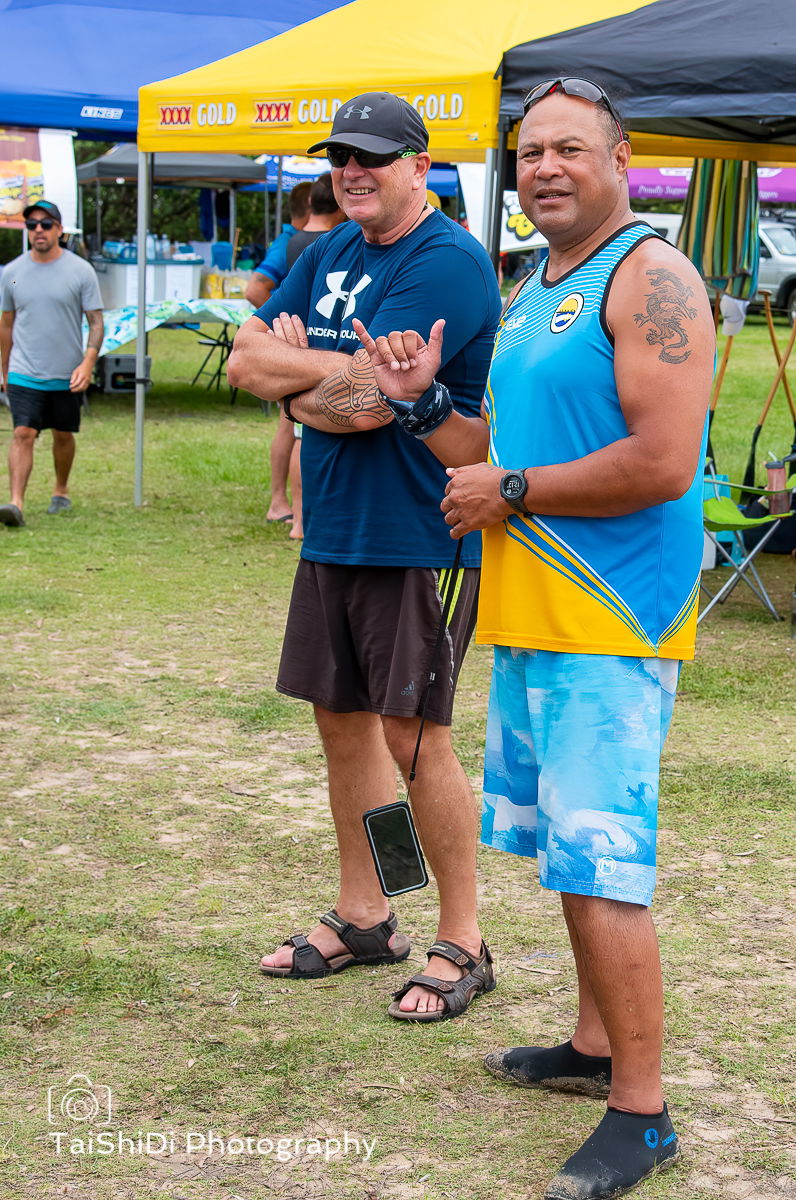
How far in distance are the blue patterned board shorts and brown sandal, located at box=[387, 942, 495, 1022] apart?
836 mm

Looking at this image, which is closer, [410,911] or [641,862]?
[641,862]

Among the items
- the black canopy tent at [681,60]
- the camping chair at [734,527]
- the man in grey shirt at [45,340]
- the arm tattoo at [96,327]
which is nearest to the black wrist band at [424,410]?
the black canopy tent at [681,60]

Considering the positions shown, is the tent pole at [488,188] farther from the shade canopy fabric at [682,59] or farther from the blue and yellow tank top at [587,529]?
the blue and yellow tank top at [587,529]

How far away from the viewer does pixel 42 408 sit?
944cm

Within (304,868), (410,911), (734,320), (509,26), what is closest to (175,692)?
(304,868)

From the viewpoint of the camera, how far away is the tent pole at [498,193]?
22.2ft

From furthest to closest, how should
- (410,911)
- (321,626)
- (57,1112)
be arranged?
(410,911) → (321,626) → (57,1112)

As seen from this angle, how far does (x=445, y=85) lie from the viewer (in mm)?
6844

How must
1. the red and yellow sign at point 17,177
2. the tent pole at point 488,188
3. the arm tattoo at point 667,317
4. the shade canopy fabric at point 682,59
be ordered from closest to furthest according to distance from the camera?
the arm tattoo at point 667,317 → the shade canopy fabric at point 682,59 → the tent pole at point 488,188 → the red and yellow sign at point 17,177

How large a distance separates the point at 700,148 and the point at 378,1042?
713cm

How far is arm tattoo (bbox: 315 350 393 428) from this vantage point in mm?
3109

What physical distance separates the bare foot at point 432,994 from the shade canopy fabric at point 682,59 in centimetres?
385

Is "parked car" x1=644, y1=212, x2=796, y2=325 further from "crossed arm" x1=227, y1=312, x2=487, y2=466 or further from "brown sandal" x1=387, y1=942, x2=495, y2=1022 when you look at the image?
"brown sandal" x1=387, y1=942, x2=495, y2=1022

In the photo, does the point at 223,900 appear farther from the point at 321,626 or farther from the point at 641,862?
the point at 641,862
